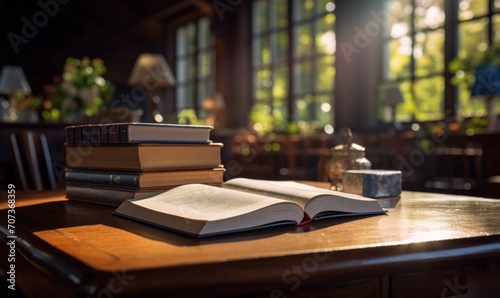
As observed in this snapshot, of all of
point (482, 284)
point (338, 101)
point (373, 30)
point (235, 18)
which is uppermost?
point (235, 18)

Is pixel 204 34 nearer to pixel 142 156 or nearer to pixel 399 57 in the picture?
pixel 399 57

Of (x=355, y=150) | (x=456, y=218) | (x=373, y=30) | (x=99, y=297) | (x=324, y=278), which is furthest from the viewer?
(x=373, y=30)

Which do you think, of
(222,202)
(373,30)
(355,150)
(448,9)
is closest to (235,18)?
(373,30)

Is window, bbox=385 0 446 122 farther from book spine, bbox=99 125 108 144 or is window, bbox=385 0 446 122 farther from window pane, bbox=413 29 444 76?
book spine, bbox=99 125 108 144

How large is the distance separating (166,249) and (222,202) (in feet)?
0.64

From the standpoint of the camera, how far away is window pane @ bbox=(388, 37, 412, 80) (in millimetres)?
5613

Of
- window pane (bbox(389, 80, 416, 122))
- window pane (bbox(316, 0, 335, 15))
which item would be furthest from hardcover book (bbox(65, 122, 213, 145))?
window pane (bbox(316, 0, 335, 15))

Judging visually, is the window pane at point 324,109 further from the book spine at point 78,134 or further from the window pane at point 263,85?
the book spine at point 78,134

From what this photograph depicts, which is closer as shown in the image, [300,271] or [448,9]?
[300,271]

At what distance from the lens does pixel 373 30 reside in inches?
238

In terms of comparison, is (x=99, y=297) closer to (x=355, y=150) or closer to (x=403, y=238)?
(x=403, y=238)

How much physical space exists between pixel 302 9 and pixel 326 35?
28.1 inches

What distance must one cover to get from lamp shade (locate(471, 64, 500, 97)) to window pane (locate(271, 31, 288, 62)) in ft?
12.4

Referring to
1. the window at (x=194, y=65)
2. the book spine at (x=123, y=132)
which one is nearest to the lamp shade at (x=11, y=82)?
the window at (x=194, y=65)
